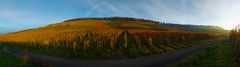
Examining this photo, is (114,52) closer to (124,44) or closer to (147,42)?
(124,44)

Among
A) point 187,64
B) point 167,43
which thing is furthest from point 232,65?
point 167,43

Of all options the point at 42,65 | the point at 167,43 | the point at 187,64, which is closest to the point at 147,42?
the point at 167,43

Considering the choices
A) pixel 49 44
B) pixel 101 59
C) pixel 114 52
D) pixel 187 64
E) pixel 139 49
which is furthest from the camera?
pixel 49 44

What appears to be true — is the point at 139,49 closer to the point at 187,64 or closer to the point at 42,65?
the point at 187,64

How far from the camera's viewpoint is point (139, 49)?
72.9 m

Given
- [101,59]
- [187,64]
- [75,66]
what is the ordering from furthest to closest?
1. [101,59]
2. [75,66]
3. [187,64]

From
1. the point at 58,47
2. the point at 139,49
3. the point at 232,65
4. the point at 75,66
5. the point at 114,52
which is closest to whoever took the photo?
the point at 232,65

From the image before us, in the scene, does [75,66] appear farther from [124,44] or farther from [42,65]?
[124,44]

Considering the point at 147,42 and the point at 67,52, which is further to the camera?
the point at 147,42

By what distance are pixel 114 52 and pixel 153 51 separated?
11586 millimetres

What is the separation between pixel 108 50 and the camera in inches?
2751

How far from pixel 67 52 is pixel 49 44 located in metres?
20.2

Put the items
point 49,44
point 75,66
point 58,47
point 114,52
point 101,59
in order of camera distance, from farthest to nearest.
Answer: point 49,44 → point 58,47 → point 114,52 → point 101,59 → point 75,66

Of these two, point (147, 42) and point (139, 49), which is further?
point (147, 42)
